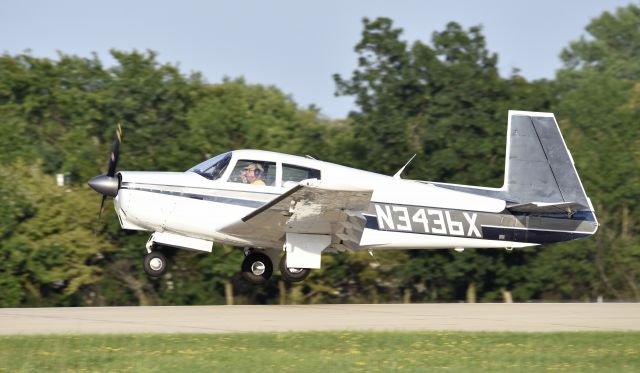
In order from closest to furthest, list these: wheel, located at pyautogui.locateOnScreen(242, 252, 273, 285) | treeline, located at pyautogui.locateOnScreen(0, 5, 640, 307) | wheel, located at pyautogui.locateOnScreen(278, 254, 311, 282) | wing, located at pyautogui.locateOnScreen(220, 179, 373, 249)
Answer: wing, located at pyautogui.locateOnScreen(220, 179, 373, 249)
wheel, located at pyautogui.locateOnScreen(278, 254, 311, 282)
wheel, located at pyautogui.locateOnScreen(242, 252, 273, 285)
treeline, located at pyautogui.locateOnScreen(0, 5, 640, 307)

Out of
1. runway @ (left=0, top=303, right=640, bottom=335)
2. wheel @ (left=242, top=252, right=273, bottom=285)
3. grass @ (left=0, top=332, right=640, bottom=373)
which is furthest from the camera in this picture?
wheel @ (left=242, top=252, right=273, bottom=285)

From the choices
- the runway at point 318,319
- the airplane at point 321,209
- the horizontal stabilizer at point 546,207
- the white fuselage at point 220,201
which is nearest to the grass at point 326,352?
the runway at point 318,319

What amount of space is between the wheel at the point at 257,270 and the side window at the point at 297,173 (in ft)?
6.03

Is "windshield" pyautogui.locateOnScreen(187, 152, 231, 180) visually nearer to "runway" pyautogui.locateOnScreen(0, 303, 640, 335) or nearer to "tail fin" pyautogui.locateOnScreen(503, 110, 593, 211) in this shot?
"runway" pyautogui.locateOnScreen(0, 303, 640, 335)

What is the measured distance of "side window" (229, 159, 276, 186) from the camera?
1468 cm

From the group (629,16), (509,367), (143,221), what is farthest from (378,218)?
(629,16)

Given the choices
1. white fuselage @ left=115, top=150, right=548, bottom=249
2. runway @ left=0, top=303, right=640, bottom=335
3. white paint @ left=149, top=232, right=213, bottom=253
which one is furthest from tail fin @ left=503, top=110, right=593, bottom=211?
white paint @ left=149, top=232, right=213, bottom=253

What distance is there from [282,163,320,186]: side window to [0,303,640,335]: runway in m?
2.00

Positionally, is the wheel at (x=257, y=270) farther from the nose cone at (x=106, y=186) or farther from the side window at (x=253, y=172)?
the nose cone at (x=106, y=186)

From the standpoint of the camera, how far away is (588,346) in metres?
10.3

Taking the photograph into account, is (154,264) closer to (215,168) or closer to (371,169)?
(215,168)

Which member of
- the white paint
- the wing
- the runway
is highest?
the wing

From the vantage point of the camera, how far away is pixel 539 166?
16.1 metres

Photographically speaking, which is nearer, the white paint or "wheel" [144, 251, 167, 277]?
"wheel" [144, 251, 167, 277]
